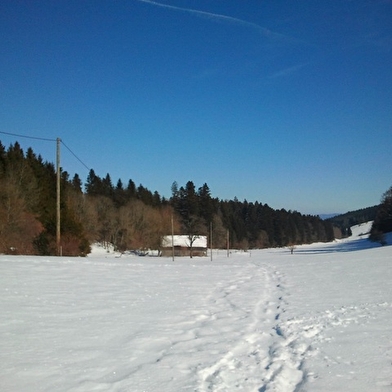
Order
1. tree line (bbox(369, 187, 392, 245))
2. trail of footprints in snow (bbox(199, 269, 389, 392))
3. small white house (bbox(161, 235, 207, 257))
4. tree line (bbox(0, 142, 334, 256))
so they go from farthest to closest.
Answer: tree line (bbox(369, 187, 392, 245)) → small white house (bbox(161, 235, 207, 257)) → tree line (bbox(0, 142, 334, 256)) → trail of footprints in snow (bbox(199, 269, 389, 392))

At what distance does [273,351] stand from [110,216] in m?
72.0

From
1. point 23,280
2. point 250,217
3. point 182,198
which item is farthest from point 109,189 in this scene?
point 23,280

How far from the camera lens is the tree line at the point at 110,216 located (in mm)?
36938

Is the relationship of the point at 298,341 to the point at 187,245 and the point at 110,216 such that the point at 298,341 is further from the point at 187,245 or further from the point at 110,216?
the point at 110,216

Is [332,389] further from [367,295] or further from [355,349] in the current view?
[367,295]

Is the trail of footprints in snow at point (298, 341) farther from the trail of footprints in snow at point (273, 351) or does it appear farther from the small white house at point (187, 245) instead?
the small white house at point (187, 245)

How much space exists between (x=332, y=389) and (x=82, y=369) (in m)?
3.03

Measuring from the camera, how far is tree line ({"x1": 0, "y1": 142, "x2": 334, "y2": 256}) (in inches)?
1454

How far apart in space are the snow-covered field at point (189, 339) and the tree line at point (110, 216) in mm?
21765

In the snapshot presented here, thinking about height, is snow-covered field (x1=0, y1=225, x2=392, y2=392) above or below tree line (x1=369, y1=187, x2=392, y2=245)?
below

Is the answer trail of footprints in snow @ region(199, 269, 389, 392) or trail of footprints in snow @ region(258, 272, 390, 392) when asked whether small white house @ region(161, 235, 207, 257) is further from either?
trail of footprints in snow @ region(199, 269, 389, 392)

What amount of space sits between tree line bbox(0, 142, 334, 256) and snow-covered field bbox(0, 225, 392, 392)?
21.8 m

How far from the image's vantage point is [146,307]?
8805 mm

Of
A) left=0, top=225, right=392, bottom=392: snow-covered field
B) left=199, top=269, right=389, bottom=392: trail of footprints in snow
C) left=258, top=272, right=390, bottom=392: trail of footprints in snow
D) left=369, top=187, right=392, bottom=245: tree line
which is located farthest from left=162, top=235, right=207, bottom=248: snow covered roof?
left=199, top=269, right=389, bottom=392: trail of footprints in snow
